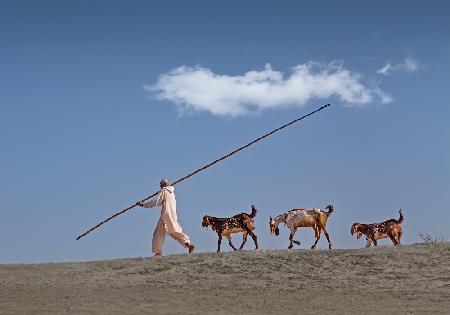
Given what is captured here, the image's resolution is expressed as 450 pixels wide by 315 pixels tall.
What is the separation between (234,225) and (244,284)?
142 inches

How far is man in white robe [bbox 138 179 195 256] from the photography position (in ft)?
48.8

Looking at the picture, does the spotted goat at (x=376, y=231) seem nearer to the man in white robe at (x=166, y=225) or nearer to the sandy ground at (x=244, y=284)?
the sandy ground at (x=244, y=284)

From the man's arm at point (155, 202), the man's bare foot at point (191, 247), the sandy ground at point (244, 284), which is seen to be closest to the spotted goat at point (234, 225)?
the man's bare foot at point (191, 247)

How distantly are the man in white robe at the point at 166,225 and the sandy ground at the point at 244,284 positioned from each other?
1.60 m

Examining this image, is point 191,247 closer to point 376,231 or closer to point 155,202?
point 155,202

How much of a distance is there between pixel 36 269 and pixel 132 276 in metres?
2.15

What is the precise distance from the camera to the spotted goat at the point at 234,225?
1498cm

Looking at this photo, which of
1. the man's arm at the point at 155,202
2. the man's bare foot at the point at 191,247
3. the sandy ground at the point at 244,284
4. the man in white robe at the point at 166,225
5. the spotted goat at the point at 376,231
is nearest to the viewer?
the sandy ground at the point at 244,284

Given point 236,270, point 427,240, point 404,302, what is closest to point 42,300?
point 236,270

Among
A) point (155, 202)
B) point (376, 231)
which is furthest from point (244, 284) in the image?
point (376, 231)

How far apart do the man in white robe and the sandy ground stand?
160 cm

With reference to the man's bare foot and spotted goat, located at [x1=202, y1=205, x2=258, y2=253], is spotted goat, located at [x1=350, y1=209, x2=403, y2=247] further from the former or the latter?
the man's bare foot

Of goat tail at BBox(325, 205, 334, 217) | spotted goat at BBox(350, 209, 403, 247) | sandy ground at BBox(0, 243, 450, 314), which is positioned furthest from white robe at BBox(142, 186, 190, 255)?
spotted goat at BBox(350, 209, 403, 247)

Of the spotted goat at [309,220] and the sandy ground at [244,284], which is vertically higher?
the spotted goat at [309,220]
